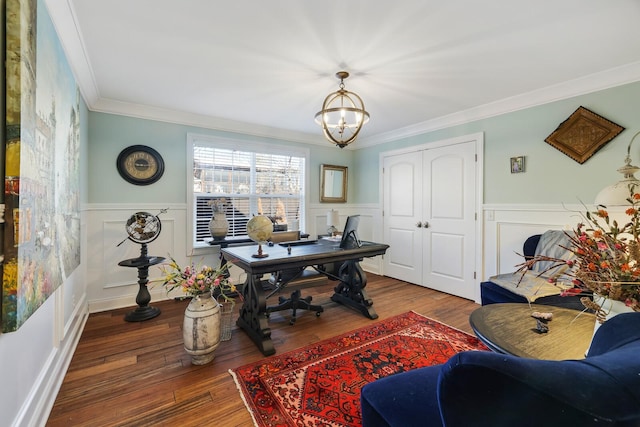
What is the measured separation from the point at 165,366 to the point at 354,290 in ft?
6.28

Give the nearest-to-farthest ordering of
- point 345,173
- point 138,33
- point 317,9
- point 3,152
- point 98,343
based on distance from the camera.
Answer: point 3,152 < point 317,9 < point 138,33 < point 98,343 < point 345,173

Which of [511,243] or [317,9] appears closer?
[317,9]

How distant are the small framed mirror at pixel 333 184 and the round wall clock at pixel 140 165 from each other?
2470 millimetres

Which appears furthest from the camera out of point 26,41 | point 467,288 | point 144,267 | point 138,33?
point 467,288

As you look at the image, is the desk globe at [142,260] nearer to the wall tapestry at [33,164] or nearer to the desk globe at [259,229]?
the wall tapestry at [33,164]

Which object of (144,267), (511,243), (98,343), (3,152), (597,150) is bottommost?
(98,343)

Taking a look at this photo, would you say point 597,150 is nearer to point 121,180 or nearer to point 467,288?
Answer: point 467,288

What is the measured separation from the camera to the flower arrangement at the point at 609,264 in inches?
35.8

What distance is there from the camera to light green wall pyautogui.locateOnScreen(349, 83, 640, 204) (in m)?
2.48

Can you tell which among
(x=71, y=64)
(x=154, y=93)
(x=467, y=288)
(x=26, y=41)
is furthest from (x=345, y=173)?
(x=26, y=41)

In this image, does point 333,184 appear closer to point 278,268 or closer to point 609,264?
point 278,268

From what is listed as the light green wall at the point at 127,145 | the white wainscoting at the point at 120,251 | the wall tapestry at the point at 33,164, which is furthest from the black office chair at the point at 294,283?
the light green wall at the point at 127,145

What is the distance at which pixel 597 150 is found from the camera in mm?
2596

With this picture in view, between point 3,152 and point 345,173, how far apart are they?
4.45m
